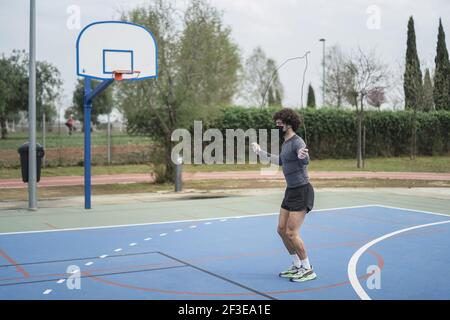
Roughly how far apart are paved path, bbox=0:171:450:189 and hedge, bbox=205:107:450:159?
17.4ft

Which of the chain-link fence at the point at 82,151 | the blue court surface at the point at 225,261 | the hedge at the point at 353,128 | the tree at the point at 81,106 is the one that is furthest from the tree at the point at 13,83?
the blue court surface at the point at 225,261

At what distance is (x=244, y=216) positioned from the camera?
13047 mm

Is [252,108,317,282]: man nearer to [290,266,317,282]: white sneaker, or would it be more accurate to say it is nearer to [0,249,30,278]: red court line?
[290,266,317,282]: white sneaker

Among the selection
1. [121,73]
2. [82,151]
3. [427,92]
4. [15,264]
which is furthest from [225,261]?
[427,92]

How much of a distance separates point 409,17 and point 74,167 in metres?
25.6

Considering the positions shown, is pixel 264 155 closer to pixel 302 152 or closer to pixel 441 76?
pixel 302 152

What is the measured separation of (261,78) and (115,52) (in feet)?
163

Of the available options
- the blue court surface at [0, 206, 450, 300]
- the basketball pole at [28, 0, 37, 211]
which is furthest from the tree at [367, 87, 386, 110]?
the basketball pole at [28, 0, 37, 211]

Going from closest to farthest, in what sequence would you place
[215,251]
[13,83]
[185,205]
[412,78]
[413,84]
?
[215,251], [185,205], [412,78], [413,84], [13,83]

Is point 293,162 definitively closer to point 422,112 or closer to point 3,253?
point 3,253

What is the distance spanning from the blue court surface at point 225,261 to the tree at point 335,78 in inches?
909

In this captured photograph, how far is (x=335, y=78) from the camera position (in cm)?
4031
